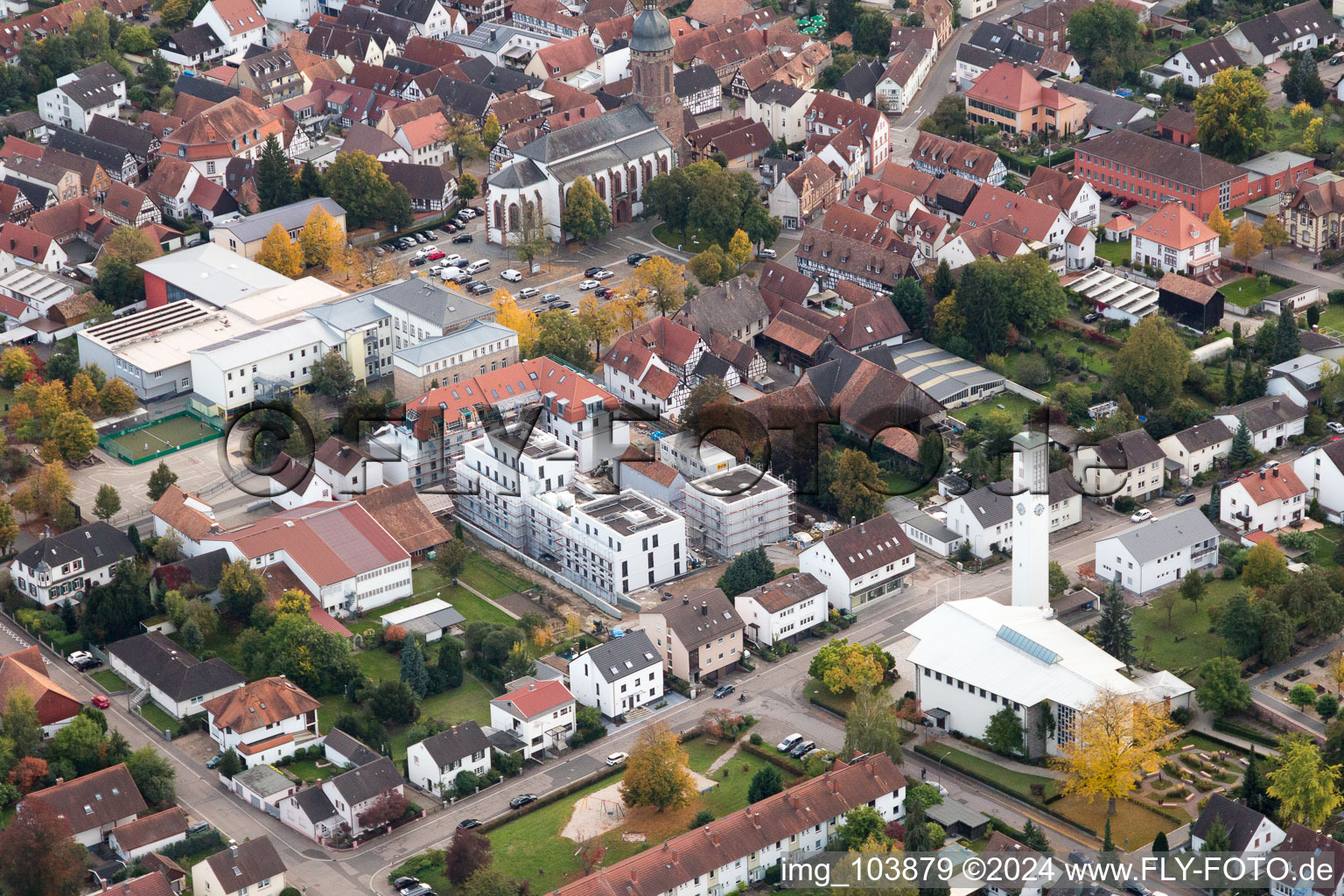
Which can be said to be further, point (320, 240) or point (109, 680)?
point (320, 240)

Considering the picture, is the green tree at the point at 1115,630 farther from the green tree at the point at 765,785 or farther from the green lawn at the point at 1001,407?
the green lawn at the point at 1001,407

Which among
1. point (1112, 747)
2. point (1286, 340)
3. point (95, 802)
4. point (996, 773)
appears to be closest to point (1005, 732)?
point (996, 773)

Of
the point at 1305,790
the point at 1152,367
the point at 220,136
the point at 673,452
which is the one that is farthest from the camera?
the point at 220,136

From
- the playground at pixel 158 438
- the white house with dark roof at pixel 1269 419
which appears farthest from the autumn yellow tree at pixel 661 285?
the white house with dark roof at pixel 1269 419

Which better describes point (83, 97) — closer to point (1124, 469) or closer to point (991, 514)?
point (991, 514)

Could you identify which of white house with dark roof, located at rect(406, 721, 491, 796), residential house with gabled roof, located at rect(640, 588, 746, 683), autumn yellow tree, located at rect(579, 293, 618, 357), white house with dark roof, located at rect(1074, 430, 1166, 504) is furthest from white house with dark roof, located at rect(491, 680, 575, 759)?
autumn yellow tree, located at rect(579, 293, 618, 357)

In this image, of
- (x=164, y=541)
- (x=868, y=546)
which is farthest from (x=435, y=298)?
(x=868, y=546)

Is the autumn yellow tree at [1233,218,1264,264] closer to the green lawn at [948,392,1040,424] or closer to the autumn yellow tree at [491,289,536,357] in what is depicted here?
the green lawn at [948,392,1040,424]
